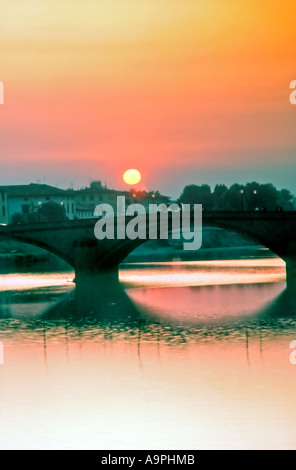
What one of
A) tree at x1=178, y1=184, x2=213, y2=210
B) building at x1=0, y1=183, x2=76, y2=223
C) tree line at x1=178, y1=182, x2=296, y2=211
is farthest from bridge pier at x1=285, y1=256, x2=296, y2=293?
building at x1=0, y1=183, x2=76, y2=223

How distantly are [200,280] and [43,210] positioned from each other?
60738mm

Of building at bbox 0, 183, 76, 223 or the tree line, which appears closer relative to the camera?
the tree line

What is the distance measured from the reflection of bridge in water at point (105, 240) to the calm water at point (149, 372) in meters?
12.0

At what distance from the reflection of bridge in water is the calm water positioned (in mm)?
12041

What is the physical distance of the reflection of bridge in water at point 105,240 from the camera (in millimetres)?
53156

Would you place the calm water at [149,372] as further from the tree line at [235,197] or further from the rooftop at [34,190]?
the rooftop at [34,190]

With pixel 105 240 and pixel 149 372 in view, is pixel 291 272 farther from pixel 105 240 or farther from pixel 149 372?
pixel 149 372

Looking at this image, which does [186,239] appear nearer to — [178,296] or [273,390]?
[178,296]

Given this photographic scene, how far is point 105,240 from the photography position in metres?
55.8

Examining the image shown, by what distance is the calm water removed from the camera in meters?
17.1

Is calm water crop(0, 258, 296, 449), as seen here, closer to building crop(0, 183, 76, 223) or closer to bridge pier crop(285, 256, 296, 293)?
bridge pier crop(285, 256, 296, 293)
